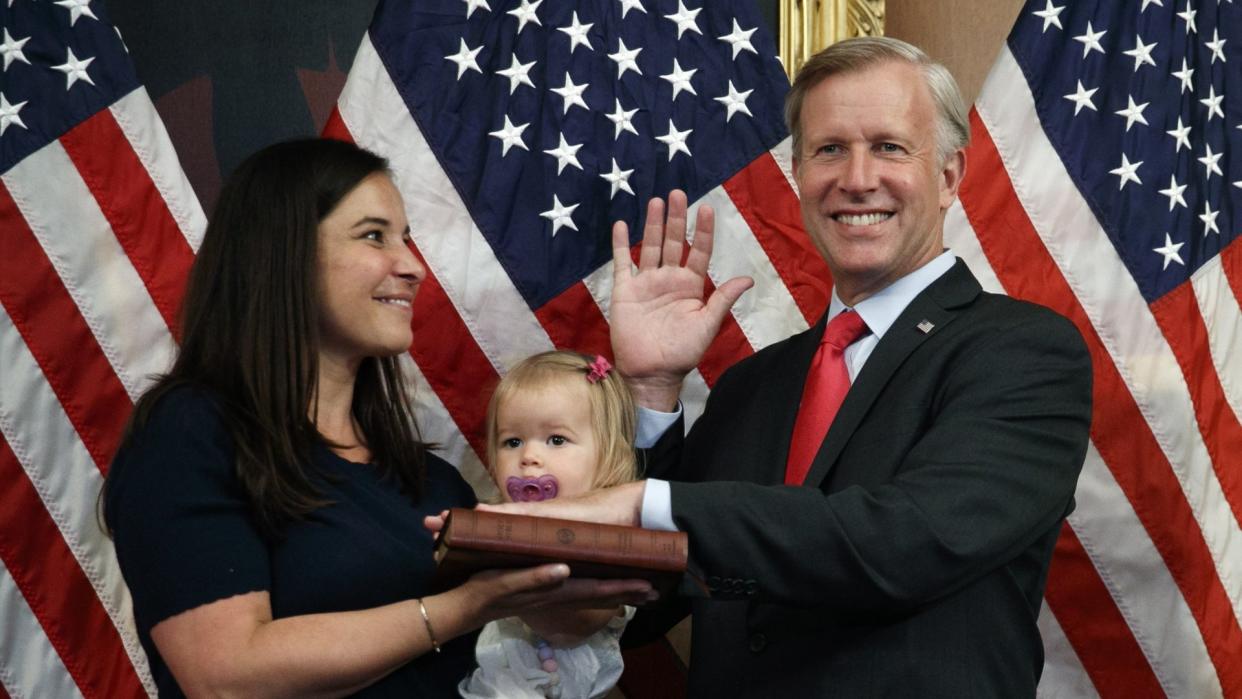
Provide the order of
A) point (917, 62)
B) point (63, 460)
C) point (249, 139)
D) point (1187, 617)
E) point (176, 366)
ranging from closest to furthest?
1. point (176, 366)
2. point (917, 62)
3. point (63, 460)
4. point (1187, 617)
5. point (249, 139)

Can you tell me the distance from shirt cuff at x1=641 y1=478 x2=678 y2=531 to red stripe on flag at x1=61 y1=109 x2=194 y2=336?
1482mm

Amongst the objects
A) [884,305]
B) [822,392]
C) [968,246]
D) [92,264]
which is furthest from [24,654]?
[968,246]

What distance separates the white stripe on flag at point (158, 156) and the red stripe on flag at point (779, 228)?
1.21 metres

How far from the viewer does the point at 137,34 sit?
137 inches

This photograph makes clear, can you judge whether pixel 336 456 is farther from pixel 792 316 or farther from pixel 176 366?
pixel 792 316

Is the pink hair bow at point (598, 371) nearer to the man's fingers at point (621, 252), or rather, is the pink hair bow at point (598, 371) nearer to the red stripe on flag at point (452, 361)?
the man's fingers at point (621, 252)

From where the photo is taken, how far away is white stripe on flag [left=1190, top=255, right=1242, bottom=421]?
3.37 m

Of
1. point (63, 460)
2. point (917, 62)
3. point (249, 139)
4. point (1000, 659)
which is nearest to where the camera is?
point (1000, 659)

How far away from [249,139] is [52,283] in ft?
2.12

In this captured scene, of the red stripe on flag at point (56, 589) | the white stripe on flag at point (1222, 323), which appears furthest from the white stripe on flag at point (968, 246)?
the red stripe on flag at point (56, 589)

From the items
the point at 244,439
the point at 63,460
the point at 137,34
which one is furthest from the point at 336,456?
the point at 137,34

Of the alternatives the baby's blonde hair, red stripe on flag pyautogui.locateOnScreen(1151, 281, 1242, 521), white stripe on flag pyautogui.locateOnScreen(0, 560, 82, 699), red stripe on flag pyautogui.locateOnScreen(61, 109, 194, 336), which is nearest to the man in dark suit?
the baby's blonde hair

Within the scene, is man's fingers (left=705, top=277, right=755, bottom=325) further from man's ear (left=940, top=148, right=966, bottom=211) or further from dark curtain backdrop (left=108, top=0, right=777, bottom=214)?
dark curtain backdrop (left=108, top=0, right=777, bottom=214)

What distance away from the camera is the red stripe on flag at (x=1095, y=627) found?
329 centimetres
